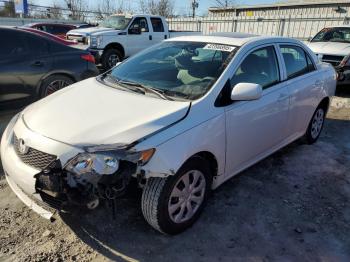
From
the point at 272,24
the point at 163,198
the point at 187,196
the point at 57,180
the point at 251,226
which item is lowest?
the point at 251,226

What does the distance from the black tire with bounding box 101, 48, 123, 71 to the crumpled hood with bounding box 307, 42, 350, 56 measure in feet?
20.4

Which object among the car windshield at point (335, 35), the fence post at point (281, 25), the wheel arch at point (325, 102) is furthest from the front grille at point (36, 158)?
the fence post at point (281, 25)

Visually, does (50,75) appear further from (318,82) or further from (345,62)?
(345,62)

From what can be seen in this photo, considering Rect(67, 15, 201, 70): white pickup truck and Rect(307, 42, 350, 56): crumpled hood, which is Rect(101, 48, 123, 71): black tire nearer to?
Rect(67, 15, 201, 70): white pickup truck

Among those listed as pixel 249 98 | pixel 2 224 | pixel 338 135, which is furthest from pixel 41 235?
pixel 338 135

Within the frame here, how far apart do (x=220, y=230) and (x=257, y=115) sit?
1224mm

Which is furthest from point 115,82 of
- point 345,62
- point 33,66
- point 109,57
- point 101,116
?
point 109,57

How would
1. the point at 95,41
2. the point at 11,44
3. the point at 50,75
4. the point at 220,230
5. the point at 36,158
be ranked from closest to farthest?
the point at 36,158 → the point at 220,230 → the point at 11,44 → the point at 50,75 → the point at 95,41

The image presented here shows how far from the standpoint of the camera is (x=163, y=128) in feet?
9.29

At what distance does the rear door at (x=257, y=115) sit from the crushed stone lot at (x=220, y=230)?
0.42 m

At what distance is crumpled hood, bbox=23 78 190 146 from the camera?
2.77 metres

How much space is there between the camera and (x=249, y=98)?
329 centimetres

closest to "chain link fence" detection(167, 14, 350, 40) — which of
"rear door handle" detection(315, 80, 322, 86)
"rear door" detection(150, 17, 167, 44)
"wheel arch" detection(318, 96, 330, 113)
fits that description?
"rear door" detection(150, 17, 167, 44)

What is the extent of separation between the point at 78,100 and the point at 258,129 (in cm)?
185
